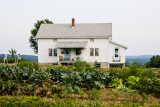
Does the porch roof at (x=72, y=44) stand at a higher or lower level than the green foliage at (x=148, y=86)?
higher

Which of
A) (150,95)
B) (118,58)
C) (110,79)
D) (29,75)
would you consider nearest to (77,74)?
(110,79)

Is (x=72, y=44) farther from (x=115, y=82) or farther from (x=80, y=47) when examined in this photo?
(x=115, y=82)

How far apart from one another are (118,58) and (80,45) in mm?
5513

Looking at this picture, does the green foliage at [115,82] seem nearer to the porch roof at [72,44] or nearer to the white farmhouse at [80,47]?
the porch roof at [72,44]

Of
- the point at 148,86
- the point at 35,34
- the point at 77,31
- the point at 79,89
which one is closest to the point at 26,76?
the point at 79,89

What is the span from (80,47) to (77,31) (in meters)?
3.48

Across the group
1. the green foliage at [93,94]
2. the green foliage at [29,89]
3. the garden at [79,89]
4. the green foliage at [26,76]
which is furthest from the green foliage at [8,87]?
the green foliage at [93,94]

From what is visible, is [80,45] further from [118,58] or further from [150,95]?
[150,95]

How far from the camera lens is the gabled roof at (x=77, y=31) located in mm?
23453

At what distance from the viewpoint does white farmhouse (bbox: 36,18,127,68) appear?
75.5 feet

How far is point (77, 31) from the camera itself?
966 inches

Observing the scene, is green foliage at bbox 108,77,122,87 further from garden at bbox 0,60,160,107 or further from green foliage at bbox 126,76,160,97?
green foliage at bbox 126,76,160,97

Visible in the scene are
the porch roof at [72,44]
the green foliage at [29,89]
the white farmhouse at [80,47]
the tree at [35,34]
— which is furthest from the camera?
the tree at [35,34]

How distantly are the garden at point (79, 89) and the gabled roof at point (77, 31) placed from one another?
49.9 feet
